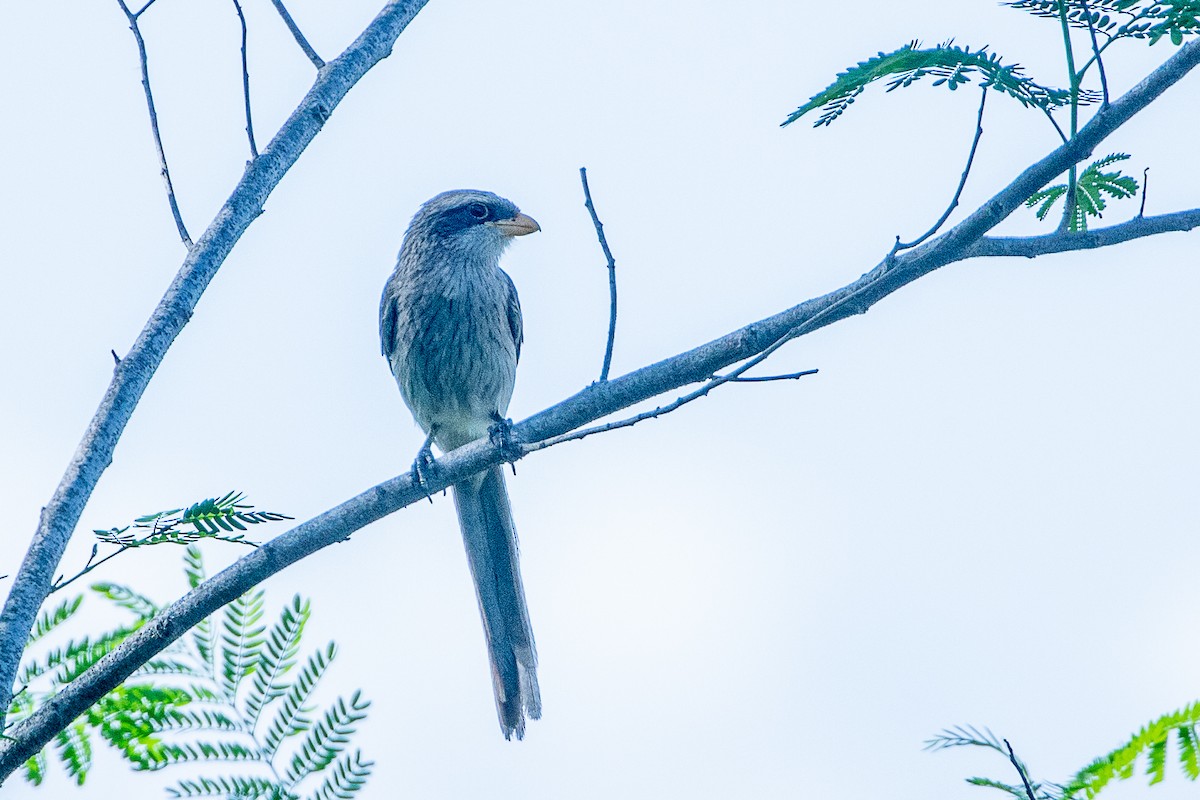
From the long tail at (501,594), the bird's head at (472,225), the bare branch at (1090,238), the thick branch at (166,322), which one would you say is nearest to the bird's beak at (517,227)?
the bird's head at (472,225)

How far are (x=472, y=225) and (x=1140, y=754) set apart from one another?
5.69 meters

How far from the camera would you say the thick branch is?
3.59m

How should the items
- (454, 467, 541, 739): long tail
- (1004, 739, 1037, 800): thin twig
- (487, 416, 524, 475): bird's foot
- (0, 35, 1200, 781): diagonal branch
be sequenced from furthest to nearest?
(454, 467, 541, 739): long tail
(487, 416, 524, 475): bird's foot
(0, 35, 1200, 781): diagonal branch
(1004, 739, 1037, 800): thin twig

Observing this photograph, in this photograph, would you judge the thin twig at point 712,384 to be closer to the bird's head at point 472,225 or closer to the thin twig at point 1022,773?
the thin twig at point 1022,773

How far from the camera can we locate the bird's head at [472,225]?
780cm

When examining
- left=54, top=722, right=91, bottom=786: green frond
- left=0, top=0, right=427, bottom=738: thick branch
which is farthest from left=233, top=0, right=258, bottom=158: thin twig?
left=54, top=722, right=91, bottom=786: green frond

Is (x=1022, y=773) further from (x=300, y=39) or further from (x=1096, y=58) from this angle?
(x=300, y=39)

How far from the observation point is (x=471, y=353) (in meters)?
7.35

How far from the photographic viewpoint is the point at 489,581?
6992 millimetres

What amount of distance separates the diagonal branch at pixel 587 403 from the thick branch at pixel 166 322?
0.12 ft

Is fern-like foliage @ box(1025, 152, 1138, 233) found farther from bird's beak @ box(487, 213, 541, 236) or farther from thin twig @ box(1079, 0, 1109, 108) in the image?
bird's beak @ box(487, 213, 541, 236)

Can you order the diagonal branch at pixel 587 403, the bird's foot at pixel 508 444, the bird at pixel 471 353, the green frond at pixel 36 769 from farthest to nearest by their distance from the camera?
the bird at pixel 471 353 < the bird's foot at pixel 508 444 < the green frond at pixel 36 769 < the diagonal branch at pixel 587 403

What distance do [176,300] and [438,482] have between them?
3.75ft

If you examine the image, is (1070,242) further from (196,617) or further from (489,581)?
(489,581)
